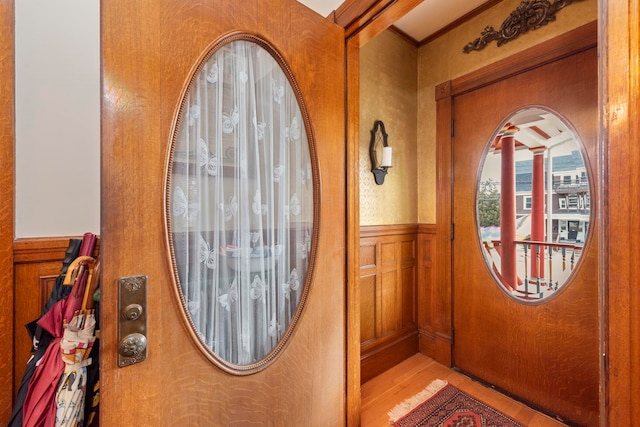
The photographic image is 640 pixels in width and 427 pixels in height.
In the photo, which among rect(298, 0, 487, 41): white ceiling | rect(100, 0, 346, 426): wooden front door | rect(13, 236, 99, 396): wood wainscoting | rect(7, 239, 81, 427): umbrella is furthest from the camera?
rect(298, 0, 487, 41): white ceiling

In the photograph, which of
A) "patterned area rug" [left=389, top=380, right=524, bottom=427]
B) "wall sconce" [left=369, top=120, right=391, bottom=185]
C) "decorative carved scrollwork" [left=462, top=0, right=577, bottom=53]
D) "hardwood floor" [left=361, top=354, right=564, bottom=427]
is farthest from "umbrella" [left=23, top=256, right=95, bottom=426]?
"decorative carved scrollwork" [left=462, top=0, right=577, bottom=53]

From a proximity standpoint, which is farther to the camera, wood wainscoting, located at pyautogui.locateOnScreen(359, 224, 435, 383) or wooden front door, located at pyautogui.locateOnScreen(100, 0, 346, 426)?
wood wainscoting, located at pyautogui.locateOnScreen(359, 224, 435, 383)

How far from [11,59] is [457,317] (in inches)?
115

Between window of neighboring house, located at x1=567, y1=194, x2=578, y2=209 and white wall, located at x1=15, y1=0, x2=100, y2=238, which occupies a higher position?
white wall, located at x1=15, y1=0, x2=100, y2=238

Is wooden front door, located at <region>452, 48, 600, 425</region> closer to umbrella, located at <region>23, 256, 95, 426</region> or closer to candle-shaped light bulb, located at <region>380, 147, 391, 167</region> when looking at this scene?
candle-shaped light bulb, located at <region>380, 147, 391, 167</region>

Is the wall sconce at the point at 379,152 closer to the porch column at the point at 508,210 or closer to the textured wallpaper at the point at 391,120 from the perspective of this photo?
the textured wallpaper at the point at 391,120

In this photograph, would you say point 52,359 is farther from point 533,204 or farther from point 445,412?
point 533,204

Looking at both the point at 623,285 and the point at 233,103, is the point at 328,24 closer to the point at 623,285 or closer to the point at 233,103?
the point at 233,103

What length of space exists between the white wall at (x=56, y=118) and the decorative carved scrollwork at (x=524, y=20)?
2416mm

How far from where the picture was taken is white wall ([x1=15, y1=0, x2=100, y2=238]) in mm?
1003

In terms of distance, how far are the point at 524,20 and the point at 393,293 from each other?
7.17ft

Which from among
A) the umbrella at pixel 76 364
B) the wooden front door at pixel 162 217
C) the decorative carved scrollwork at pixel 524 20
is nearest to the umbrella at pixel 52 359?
the umbrella at pixel 76 364

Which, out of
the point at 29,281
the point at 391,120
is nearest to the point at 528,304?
the point at 391,120

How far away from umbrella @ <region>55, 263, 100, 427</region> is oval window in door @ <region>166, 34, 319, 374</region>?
313mm
